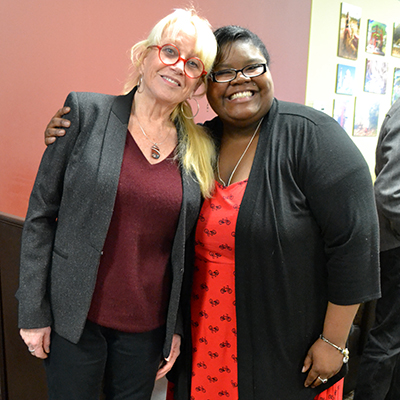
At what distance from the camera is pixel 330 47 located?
3.42 meters

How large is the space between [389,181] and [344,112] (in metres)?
2.18

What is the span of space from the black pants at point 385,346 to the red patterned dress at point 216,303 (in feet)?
1.87

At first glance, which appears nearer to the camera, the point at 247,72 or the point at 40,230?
the point at 40,230

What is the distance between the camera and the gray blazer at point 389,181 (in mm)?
1731

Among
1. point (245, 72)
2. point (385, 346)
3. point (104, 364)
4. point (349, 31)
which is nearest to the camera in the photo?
point (104, 364)

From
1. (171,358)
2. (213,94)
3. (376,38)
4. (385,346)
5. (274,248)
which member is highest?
(376,38)

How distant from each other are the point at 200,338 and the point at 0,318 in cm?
101

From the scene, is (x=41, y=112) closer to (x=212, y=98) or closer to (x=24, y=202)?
(x=24, y=202)

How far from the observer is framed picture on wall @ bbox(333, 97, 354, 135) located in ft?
12.0

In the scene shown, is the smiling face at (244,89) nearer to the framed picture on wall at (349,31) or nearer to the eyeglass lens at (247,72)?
the eyeglass lens at (247,72)

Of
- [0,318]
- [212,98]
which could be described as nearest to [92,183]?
[212,98]

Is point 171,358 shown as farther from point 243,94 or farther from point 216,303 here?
point 243,94

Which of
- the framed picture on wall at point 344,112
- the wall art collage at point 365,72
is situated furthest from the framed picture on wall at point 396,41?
the framed picture on wall at point 344,112

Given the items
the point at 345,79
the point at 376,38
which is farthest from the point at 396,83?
the point at 345,79
